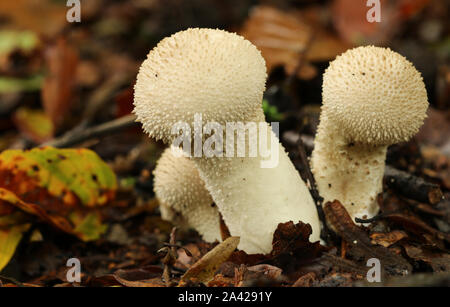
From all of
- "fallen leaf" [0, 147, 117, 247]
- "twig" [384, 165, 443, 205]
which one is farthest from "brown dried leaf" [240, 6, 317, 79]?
"fallen leaf" [0, 147, 117, 247]

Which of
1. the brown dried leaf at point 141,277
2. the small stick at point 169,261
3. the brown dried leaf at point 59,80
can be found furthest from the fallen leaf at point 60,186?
the brown dried leaf at point 59,80

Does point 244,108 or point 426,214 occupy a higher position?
point 244,108

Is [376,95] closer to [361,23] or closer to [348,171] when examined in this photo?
[348,171]

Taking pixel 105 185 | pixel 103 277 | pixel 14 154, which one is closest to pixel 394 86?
pixel 103 277

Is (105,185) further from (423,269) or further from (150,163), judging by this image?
(423,269)

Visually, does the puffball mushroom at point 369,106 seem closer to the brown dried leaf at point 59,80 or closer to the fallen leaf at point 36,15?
the brown dried leaf at point 59,80

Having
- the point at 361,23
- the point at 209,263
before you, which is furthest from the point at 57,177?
the point at 361,23

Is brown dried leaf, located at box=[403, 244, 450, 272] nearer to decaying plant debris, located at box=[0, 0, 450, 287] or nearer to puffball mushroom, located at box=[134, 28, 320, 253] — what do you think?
decaying plant debris, located at box=[0, 0, 450, 287]
